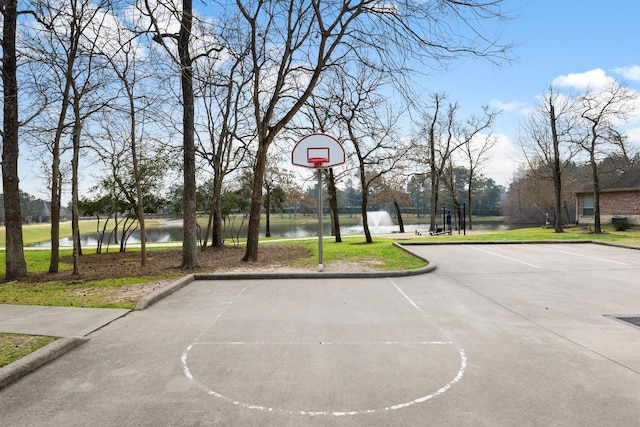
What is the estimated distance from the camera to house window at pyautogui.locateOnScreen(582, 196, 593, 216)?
111 ft

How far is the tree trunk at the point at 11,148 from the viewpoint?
359 inches

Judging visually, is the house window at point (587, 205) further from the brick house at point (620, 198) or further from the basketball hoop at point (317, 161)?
the basketball hoop at point (317, 161)

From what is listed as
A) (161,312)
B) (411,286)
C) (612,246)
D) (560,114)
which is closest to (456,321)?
(411,286)

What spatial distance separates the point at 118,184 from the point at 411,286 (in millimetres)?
16105

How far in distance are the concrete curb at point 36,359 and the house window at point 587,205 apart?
3958 centimetres

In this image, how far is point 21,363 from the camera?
337cm

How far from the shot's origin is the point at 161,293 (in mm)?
6391

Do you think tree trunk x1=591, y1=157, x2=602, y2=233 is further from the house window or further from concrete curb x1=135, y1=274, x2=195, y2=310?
concrete curb x1=135, y1=274, x2=195, y2=310

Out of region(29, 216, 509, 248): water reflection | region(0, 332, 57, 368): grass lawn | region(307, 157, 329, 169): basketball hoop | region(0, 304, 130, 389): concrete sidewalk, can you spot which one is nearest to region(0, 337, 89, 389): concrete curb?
region(0, 304, 130, 389): concrete sidewalk

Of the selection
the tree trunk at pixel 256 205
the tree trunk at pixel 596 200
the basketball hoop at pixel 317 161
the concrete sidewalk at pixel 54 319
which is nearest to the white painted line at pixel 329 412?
the concrete sidewalk at pixel 54 319

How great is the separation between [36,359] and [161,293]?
2.87 m

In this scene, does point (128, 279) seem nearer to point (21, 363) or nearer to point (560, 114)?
point (21, 363)

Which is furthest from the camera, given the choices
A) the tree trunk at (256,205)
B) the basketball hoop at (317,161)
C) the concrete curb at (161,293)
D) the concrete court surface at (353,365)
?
the tree trunk at (256,205)

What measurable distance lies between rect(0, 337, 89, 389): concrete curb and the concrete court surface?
0.08 metres
